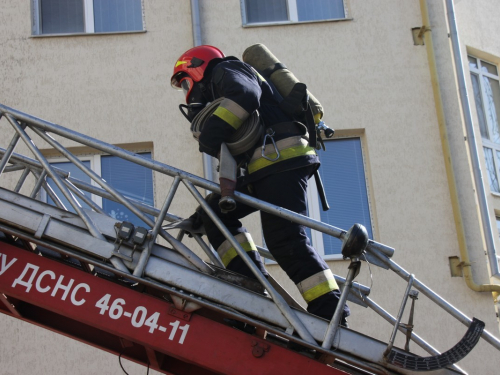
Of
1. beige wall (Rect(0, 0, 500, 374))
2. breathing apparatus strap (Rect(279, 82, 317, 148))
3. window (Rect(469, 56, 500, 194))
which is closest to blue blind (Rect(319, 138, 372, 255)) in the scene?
beige wall (Rect(0, 0, 500, 374))

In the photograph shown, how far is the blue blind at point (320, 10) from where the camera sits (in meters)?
9.11

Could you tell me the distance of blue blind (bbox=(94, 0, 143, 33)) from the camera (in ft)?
29.5

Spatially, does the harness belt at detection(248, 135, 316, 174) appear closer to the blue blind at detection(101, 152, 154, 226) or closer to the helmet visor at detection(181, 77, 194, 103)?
the helmet visor at detection(181, 77, 194, 103)

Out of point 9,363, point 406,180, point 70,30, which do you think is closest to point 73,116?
point 70,30

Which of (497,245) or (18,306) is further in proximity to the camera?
(497,245)

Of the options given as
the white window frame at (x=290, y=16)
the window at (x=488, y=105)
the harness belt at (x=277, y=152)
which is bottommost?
the harness belt at (x=277, y=152)

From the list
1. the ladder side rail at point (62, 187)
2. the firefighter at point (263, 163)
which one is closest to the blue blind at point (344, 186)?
the firefighter at point (263, 163)

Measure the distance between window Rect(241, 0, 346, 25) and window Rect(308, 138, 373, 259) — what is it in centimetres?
155

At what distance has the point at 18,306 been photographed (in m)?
4.43

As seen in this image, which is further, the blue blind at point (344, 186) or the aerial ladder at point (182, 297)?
the blue blind at point (344, 186)

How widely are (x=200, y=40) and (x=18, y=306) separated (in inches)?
194

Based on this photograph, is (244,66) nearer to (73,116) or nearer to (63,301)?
(63,301)

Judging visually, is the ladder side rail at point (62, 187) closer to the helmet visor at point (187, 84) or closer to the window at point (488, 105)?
the helmet visor at point (187, 84)

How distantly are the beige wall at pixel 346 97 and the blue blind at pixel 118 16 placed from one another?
19cm
